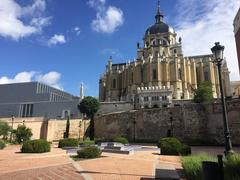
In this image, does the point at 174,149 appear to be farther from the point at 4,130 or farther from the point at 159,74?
the point at 159,74

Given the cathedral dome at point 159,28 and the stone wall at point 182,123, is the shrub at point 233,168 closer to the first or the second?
the stone wall at point 182,123

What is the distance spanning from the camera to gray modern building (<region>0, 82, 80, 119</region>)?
81250 mm

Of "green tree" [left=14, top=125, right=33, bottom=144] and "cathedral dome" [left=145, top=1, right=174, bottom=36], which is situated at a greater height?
"cathedral dome" [left=145, top=1, right=174, bottom=36]

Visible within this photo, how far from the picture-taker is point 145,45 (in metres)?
85.2

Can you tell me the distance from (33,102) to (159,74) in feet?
166

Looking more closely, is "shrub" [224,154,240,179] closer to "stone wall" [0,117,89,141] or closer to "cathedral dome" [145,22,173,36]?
"stone wall" [0,117,89,141]

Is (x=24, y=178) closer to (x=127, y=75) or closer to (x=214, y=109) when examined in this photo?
(x=214, y=109)

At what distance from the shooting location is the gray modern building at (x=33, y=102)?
267 ft

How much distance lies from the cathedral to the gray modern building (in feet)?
47.4

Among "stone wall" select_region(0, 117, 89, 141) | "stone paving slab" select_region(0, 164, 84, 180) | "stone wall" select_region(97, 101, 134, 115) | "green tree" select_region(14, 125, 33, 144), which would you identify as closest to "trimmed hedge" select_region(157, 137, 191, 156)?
"stone paving slab" select_region(0, 164, 84, 180)

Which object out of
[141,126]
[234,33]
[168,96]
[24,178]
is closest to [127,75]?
[168,96]

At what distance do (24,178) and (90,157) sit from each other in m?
6.62

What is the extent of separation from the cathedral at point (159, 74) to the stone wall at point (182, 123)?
22567 mm

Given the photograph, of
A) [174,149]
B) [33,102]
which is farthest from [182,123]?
[33,102]
